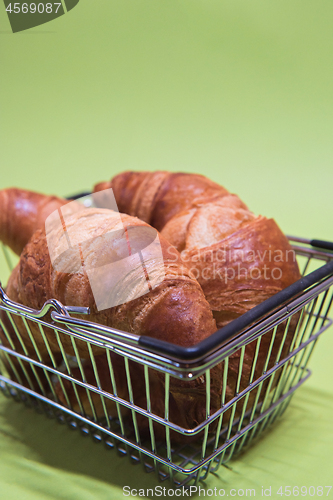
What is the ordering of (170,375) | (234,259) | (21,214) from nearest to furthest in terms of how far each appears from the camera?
(170,375), (234,259), (21,214)

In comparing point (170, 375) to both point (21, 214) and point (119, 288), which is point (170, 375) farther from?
point (21, 214)

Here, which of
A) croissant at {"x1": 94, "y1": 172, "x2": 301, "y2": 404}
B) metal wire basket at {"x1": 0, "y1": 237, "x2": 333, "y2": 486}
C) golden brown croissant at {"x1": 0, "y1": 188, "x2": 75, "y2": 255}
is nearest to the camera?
metal wire basket at {"x1": 0, "y1": 237, "x2": 333, "y2": 486}

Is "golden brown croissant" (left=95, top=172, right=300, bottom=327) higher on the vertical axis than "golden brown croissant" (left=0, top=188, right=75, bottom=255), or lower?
higher

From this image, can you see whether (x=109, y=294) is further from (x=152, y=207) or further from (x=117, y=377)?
(x=152, y=207)

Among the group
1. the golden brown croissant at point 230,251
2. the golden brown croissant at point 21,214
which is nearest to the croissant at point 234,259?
the golden brown croissant at point 230,251

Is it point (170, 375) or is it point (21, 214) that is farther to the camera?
point (21, 214)

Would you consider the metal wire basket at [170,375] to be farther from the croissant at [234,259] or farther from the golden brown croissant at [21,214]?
the golden brown croissant at [21,214]

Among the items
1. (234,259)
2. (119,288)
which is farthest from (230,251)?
(119,288)

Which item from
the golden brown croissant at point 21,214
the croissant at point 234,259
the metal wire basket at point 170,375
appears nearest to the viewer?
the metal wire basket at point 170,375

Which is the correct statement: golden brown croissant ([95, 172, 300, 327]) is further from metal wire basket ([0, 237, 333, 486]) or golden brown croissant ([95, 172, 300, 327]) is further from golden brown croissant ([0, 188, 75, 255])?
golden brown croissant ([0, 188, 75, 255])

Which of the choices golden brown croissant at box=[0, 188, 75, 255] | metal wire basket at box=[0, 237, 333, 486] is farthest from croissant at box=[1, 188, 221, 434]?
golden brown croissant at box=[0, 188, 75, 255]
